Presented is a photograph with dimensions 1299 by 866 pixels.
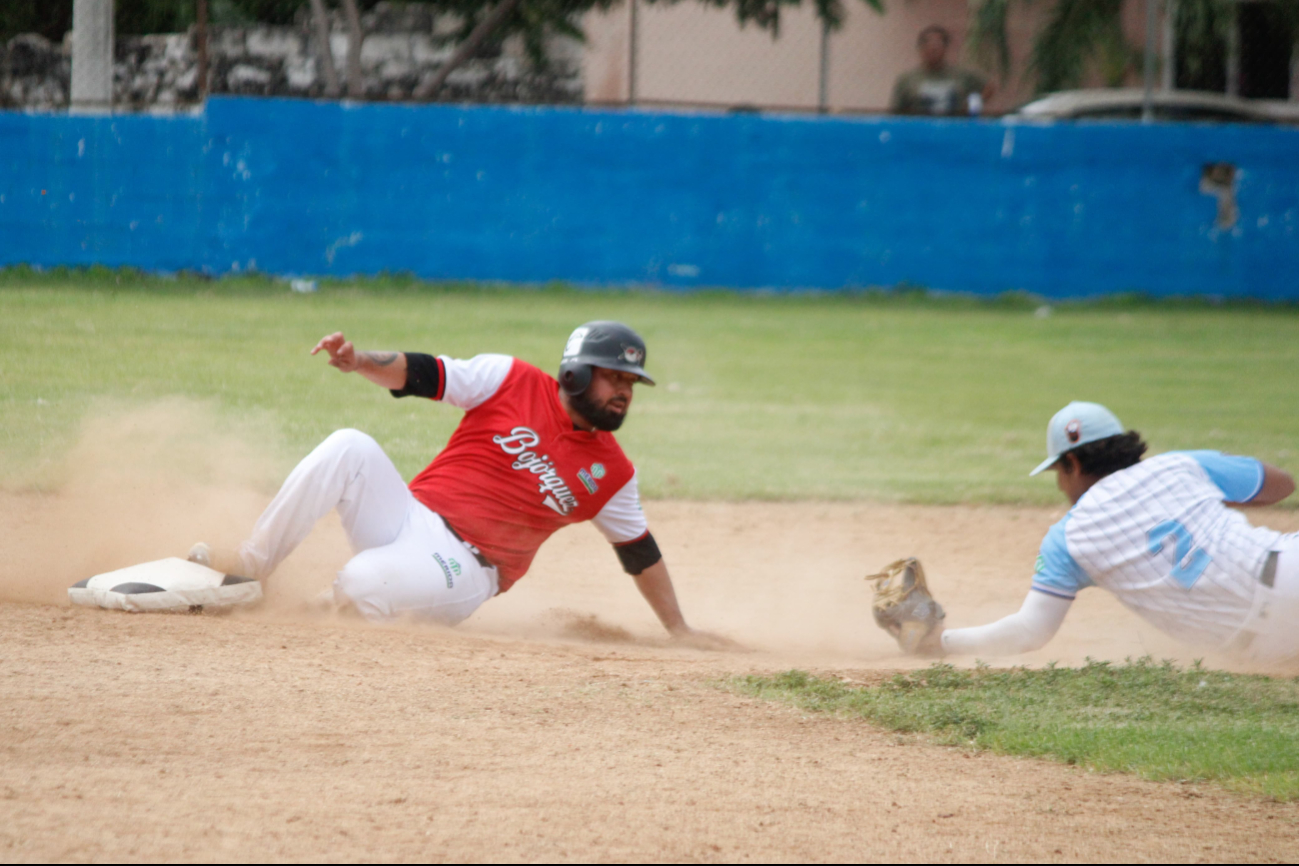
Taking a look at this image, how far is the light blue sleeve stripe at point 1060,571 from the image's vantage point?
16.0 ft

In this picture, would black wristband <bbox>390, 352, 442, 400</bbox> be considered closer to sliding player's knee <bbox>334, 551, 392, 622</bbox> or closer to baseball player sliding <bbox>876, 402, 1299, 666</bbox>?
sliding player's knee <bbox>334, 551, 392, 622</bbox>

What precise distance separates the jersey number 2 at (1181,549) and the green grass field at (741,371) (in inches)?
166

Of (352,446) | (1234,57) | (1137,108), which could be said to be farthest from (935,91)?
(352,446)

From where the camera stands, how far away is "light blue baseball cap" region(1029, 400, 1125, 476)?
4.96 meters

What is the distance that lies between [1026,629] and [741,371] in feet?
27.0

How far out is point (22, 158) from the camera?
11.1 meters

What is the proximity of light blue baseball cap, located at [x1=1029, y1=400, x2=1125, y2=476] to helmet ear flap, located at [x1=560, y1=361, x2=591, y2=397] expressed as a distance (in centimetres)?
174

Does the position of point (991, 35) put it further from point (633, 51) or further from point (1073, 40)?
point (633, 51)

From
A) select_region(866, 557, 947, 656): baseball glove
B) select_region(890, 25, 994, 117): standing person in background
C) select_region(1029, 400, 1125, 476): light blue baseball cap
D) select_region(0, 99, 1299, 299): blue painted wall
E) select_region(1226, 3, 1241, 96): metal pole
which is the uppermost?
select_region(1226, 3, 1241, 96): metal pole

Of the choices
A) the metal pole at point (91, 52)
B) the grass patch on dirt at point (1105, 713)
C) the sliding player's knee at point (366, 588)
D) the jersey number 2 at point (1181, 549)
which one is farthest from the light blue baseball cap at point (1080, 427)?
the metal pole at point (91, 52)

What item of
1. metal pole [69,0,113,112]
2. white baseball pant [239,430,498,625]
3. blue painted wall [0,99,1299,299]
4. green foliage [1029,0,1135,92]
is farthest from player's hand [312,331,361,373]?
green foliage [1029,0,1135,92]

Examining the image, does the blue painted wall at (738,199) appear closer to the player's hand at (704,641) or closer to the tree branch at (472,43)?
the tree branch at (472,43)

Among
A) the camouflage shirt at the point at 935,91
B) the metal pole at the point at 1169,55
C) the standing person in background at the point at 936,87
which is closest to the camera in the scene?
the standing person in background at the point at 936,87

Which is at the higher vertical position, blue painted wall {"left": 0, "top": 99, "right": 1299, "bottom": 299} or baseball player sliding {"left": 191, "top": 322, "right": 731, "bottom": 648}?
blue painted wall {"left": 0, "top": 99, "right": 1299, "bottom": 299}
